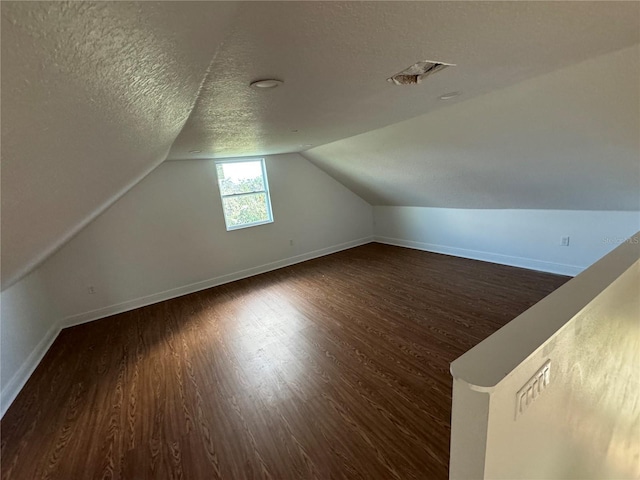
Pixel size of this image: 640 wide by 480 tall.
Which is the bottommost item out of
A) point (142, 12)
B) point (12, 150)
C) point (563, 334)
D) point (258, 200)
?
point (563, 334)

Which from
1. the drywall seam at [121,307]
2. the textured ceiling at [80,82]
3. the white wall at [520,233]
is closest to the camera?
the textured ceiling at [80,82]

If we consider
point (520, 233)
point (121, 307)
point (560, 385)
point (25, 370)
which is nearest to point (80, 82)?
point (560, 385)

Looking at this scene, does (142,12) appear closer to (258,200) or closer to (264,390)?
(264,390)

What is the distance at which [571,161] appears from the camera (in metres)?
2.64

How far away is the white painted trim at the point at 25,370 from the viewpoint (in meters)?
2.29

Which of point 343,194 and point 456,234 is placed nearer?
point 456,234

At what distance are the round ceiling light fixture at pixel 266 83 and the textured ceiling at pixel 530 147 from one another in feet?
5.34

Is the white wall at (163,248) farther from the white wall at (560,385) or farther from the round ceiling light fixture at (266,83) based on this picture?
the white wall at (560,385)

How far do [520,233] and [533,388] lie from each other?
3.85 meters

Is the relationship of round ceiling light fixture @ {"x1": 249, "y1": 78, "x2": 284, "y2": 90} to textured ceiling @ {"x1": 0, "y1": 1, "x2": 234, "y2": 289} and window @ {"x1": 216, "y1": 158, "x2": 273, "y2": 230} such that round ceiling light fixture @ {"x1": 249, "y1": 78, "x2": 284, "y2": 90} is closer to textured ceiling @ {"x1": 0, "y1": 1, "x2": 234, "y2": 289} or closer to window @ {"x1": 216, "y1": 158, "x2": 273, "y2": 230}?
textured ceiling @ {"x1": 0, "y1": 1, "x2": 234, "y2": 289}

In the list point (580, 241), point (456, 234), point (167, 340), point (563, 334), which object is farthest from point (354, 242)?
point (563, 334)

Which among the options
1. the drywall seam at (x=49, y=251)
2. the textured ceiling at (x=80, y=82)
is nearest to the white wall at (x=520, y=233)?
the textured ceiling at (x=80, y=82)

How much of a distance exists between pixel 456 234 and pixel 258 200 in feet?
11.1

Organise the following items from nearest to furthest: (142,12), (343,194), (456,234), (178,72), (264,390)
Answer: (142,12), (178,72), (264,390), (456,234), (343,194)
